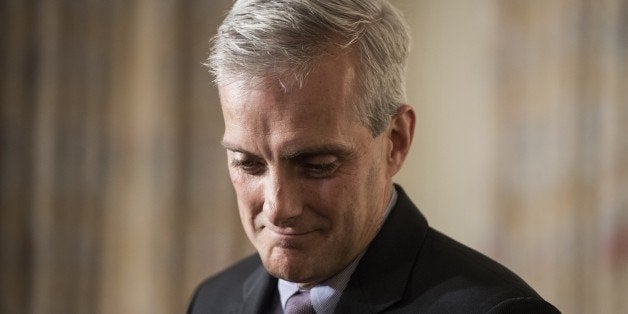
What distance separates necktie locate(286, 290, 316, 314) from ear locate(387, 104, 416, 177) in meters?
0.32

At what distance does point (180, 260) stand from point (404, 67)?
8.23ft

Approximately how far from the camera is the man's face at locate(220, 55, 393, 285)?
163cm

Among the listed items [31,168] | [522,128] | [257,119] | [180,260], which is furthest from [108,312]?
[257,119]

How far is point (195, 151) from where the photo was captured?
4.18 metres

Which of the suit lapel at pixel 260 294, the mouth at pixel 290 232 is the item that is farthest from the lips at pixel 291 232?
the suit lapel at pixel 260 294

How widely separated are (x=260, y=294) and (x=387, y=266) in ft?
1.20

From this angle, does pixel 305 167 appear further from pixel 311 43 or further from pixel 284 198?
pixel 311 43

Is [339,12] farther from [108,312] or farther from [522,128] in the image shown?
[108,312]

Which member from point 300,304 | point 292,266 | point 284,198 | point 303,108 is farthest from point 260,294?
point 303,108

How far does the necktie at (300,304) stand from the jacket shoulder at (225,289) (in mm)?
291

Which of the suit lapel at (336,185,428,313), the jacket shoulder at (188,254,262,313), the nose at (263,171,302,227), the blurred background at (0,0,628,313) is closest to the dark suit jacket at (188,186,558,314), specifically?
the suit lapel at (336,185,428,313)

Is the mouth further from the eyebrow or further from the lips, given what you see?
the eyebrow

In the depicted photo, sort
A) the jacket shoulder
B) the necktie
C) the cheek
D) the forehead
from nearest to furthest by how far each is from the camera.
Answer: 1. the forehead
2. the cheek
3. the necktie
4. the jacket shoulder

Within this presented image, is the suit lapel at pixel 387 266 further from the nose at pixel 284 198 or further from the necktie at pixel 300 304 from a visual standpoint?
the nose at pixel 284 198
